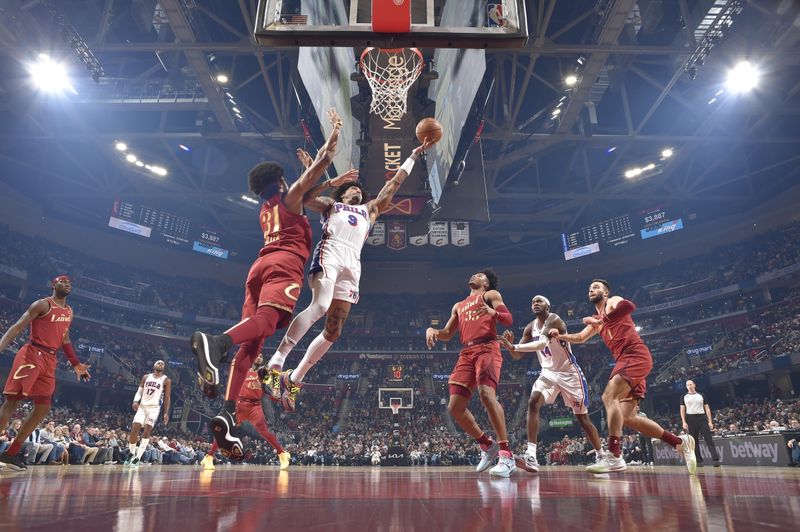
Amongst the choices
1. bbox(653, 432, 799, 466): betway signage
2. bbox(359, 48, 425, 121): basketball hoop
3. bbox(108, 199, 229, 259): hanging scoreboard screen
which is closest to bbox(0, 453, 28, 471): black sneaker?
bbox(359, 48, 425, 121): basketball hoop

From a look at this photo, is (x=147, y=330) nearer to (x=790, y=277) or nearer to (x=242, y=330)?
(x=242, y=330)

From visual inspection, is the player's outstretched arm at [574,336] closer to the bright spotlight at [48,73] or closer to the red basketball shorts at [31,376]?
the red basketball shorts at [31,376]

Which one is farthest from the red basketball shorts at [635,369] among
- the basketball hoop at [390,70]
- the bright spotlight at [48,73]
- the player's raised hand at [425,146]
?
the bright spotlight at [48,73]

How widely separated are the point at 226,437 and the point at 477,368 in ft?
9.67

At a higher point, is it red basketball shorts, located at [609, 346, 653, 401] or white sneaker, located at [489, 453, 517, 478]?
red basketball shorts, located at [609, 346, 653, 401]

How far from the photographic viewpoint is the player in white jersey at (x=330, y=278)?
406 centimetres

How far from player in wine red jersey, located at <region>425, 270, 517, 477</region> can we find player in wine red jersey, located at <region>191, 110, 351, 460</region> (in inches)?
78.8

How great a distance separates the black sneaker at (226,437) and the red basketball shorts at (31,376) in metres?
3.33

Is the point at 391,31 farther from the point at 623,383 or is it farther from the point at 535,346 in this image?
the point at 623,383

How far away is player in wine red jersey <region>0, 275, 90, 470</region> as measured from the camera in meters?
5.38

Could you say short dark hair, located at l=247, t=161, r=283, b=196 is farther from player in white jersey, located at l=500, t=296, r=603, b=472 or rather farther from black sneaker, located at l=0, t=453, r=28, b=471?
black sneaker, located at l=0, t=453, r=28, b=471

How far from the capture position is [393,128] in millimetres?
12000

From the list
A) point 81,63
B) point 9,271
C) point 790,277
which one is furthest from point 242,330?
point 790,277

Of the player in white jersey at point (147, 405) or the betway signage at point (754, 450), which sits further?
the betway signage at point (754, 450)
